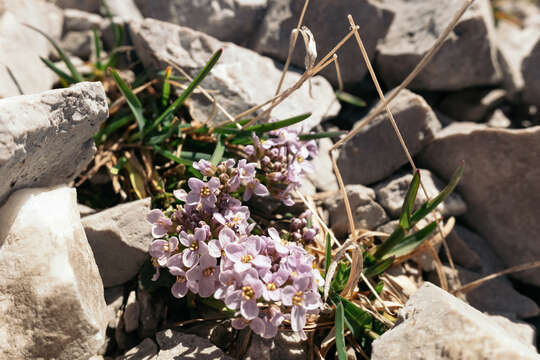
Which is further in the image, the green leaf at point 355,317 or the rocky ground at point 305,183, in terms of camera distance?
the green leaf at point 355,317

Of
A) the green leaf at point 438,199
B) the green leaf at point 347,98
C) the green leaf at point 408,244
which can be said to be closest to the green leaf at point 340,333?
the green leaf at point 408,244

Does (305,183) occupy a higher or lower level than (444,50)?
lower

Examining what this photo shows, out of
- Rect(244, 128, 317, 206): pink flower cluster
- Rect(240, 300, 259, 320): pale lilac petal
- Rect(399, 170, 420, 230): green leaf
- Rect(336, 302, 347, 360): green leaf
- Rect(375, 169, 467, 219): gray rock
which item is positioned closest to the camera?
Rect(240, 300, 259, 320): pale lilac petal

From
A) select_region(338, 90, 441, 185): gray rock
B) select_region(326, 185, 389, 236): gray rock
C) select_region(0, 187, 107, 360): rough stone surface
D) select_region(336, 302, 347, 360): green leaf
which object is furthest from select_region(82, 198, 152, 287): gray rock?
select_region(338, 90, 441, 185): gray rock

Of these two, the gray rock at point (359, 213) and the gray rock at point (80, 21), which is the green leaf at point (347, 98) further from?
the gray rock at point (80, 21)

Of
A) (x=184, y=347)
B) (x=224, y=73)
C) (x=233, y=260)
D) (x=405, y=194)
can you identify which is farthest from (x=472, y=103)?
(x=184, y=347)

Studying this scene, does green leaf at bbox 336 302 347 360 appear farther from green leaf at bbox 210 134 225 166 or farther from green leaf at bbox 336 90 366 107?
green leaf at bbox 336 90 366 107

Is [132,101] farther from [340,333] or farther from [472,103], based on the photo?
[472,103]
